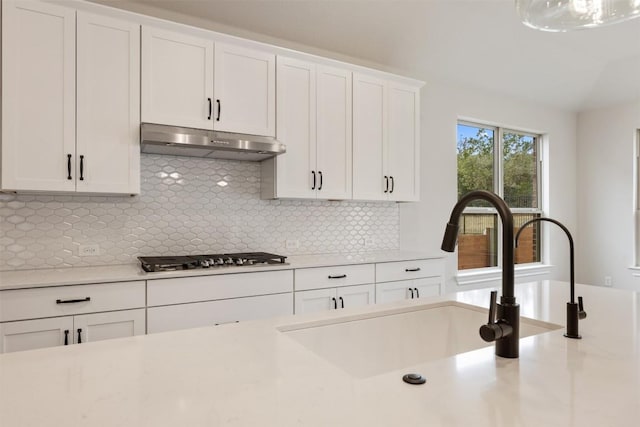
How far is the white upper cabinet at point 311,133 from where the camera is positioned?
306cm

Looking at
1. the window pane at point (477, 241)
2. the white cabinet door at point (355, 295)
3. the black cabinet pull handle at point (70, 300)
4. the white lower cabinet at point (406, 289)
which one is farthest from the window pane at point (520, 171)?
the black cabinet pull handle at point (70, 300)

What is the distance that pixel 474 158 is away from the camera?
15.5 ft

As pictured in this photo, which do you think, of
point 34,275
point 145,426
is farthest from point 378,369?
point 34,275

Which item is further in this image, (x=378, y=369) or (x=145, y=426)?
(x=378, y=369)

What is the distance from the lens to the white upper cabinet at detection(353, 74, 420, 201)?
343cm

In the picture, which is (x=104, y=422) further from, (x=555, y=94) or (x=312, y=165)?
(x=555, y=94)

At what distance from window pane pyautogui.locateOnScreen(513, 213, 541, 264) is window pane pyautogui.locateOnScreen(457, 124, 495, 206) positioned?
0.81 m

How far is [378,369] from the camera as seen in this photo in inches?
54.4

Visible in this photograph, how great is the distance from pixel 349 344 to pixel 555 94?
201 inches

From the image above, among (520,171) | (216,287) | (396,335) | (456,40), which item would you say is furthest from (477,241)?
(396,335)

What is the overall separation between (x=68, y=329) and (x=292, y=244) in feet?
5.82

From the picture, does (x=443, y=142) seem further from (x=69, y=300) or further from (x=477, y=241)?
(x=69, y=300)

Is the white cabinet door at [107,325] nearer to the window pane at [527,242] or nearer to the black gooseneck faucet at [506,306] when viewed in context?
the black gooseneck faucet at [506,306]

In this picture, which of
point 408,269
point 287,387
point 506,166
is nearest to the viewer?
point 287,387
